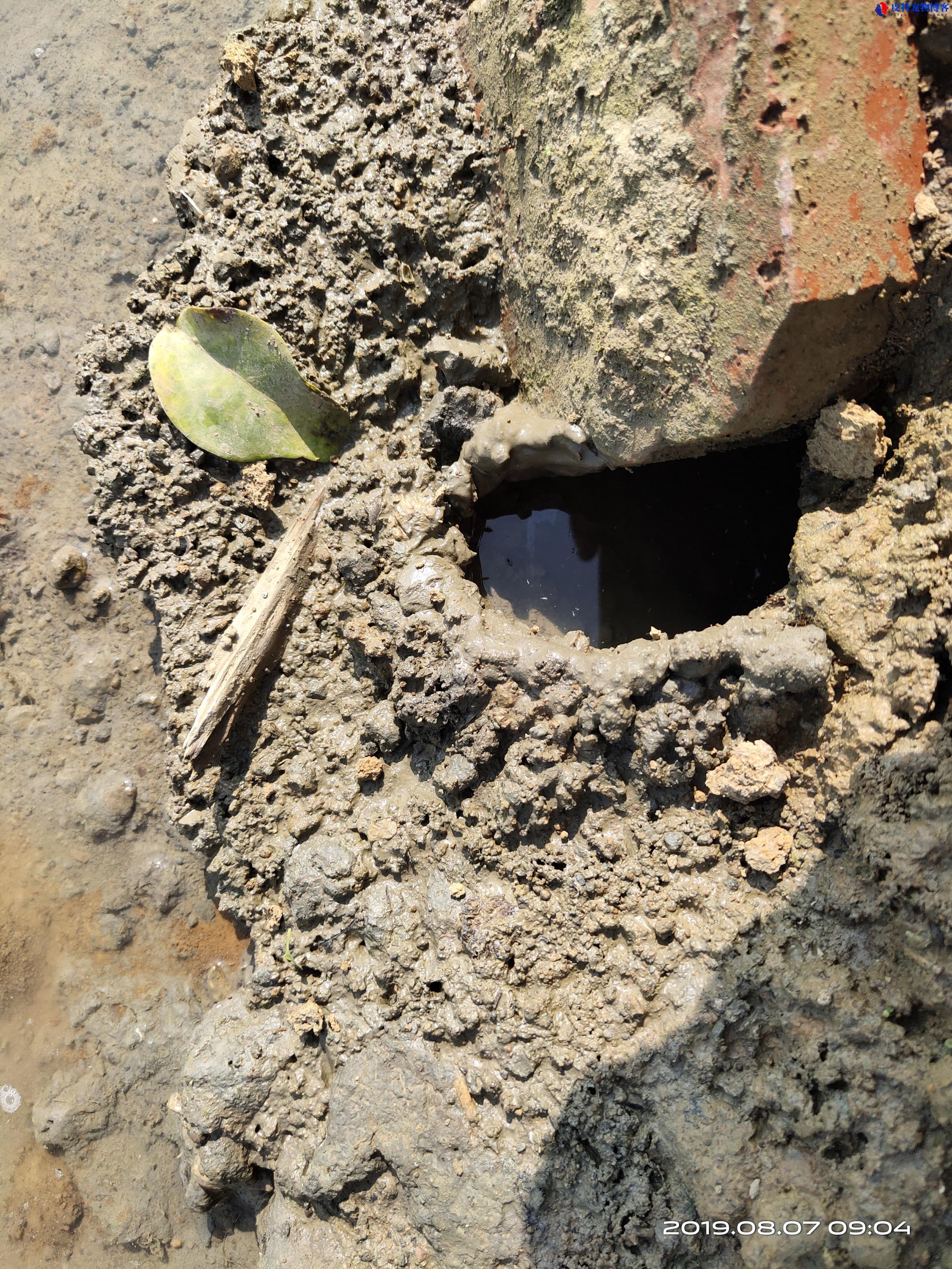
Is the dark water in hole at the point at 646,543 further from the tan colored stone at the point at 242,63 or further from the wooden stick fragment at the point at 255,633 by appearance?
the tan colored stone at the point at 242,63

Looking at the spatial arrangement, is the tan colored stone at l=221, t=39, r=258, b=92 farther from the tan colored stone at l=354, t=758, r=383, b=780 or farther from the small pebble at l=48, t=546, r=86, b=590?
the tan colored stone at l=354, t=758, r=383, b=780

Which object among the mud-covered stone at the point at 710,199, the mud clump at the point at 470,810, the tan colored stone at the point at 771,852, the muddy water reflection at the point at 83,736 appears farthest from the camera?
the muddy water reflection at the point at 83,736

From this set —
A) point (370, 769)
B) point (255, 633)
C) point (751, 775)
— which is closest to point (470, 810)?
point (370, 769)

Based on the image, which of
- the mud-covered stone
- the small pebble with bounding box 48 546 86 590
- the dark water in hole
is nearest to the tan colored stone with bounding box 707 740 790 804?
the dark water in hole

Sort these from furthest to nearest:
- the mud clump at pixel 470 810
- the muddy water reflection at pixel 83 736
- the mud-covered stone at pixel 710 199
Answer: the muddy water reflection at pixel 83 736, the mud clump at pixel 470 810, the mud-covered stone at pixel 710 199
